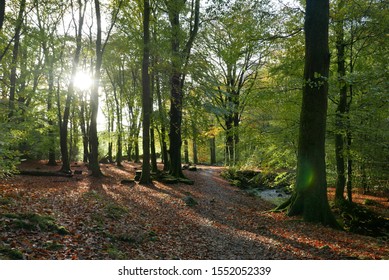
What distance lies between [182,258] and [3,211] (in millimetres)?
4339

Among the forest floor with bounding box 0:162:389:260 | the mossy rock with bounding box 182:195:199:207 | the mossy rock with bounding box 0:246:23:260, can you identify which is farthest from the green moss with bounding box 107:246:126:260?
the mossy rock with bounding box 182:195:199:207

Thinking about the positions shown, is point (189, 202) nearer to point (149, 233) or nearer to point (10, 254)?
point (149, 233)

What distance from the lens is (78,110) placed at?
28.8 m

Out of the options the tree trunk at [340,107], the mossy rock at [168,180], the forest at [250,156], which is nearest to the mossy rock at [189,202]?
the forest at [250,156]

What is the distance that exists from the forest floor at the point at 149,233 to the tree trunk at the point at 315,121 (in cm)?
78

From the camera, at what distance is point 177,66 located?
1494 cm

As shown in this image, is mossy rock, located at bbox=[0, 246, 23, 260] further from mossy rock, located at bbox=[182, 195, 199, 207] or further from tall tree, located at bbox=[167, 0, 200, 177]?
tall tree, located at bbox=[167, 0, 200, 177]

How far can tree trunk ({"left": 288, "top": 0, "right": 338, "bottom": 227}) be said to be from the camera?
29.6 feet

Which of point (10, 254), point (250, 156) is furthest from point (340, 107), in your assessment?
point (10, 254)

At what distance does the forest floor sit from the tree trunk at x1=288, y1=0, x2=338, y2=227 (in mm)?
781

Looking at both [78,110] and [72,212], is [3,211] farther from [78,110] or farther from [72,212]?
[78,110]
